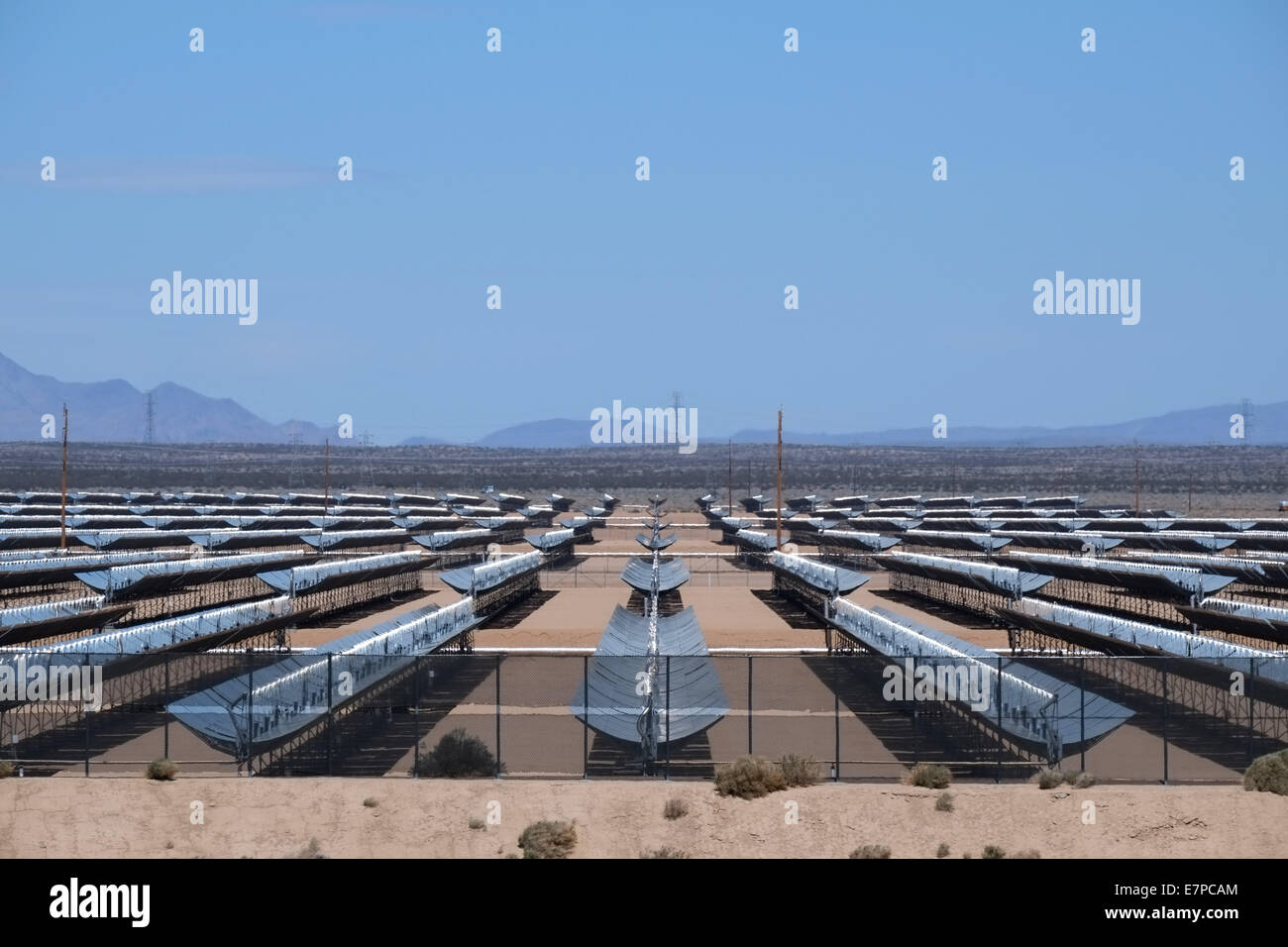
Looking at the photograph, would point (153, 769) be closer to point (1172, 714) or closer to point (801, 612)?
point (1172, 714)

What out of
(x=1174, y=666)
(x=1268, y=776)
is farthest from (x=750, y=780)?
(x=1174, y=666)

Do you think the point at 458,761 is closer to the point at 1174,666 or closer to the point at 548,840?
the point at 548,840

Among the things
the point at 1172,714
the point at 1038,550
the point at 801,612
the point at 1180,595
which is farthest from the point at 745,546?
the point at 1172,714

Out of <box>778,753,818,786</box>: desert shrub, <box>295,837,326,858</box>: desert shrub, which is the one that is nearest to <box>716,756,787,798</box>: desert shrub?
<box>778,753,818,786</box>: desert shrub

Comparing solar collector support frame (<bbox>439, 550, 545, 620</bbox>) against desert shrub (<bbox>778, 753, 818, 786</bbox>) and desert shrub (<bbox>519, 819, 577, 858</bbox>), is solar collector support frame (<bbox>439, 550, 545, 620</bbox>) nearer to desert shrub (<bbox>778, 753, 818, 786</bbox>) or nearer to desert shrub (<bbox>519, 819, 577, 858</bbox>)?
desert shrub (<bbox>778, 753, 818, 786</bbox>)
